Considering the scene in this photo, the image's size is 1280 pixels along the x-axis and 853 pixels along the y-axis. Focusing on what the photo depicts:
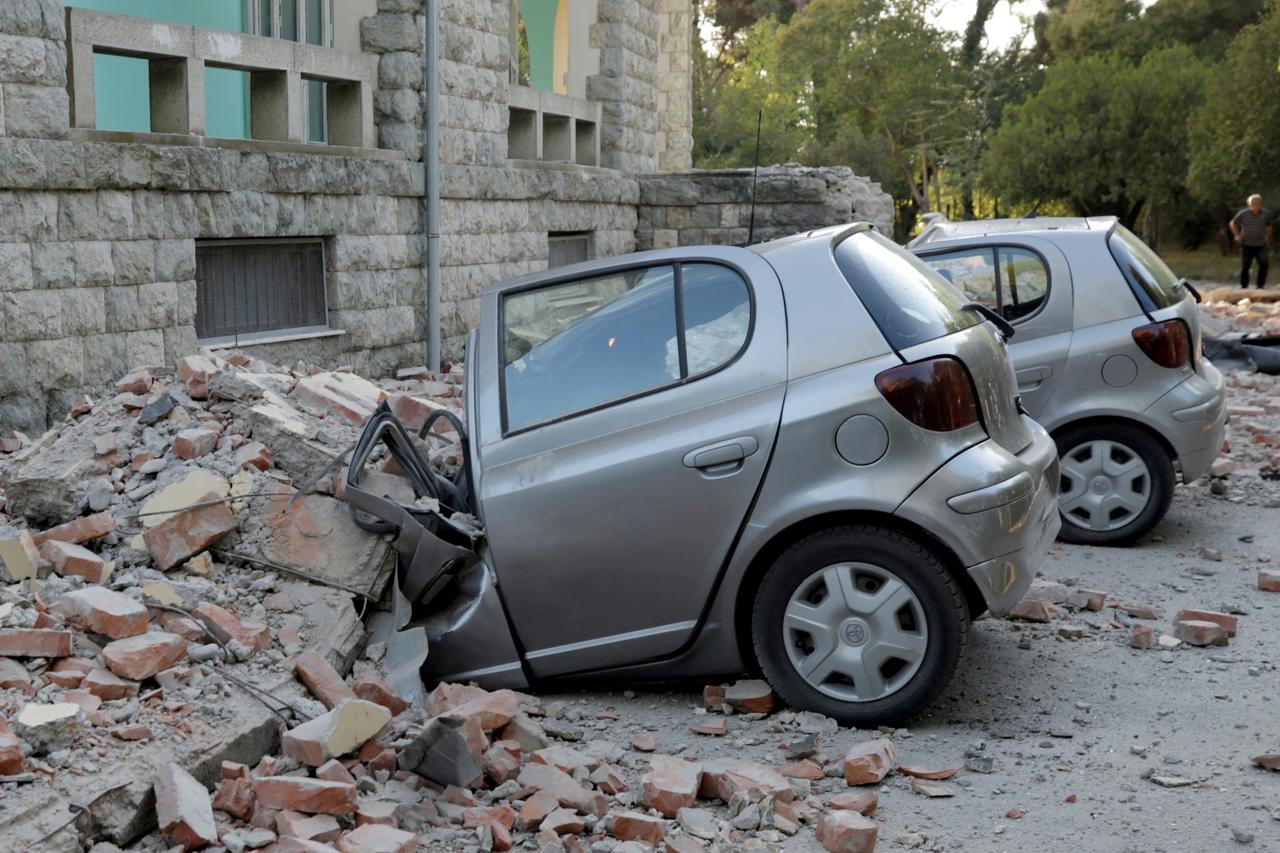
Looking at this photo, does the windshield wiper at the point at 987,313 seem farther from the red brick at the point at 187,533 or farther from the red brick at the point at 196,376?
the red brick at the point at 196,376

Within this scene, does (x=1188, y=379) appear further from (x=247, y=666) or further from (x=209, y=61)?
(x=209, y=61)

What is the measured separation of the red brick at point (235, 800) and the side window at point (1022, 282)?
5.44 metres

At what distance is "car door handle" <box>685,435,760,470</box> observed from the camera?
467cm

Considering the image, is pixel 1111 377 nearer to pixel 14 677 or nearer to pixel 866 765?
pixel 866 765

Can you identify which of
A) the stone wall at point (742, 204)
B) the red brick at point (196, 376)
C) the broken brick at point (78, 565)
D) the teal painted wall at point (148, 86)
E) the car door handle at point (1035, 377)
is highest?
the teal painted wall at point (148, 86)

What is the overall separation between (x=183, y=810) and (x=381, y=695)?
41.8 inches

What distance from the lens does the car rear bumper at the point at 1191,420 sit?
7.42 meters

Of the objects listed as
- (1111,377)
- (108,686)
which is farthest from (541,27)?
(108,686)

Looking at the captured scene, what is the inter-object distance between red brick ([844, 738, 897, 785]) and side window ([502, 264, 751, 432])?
1.39 metres

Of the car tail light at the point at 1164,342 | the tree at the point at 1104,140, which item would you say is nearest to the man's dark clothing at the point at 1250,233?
the tree at the point at 1104,140

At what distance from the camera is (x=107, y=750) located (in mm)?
3859

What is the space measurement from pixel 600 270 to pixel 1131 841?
263cm

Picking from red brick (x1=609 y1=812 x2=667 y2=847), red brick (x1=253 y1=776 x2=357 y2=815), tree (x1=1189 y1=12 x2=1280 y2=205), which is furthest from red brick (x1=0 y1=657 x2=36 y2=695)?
tree (x1=1189 y1=12 x2=1280 y2=205)

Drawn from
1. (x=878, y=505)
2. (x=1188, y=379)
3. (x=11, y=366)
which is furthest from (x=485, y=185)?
(x=878, y=505)
